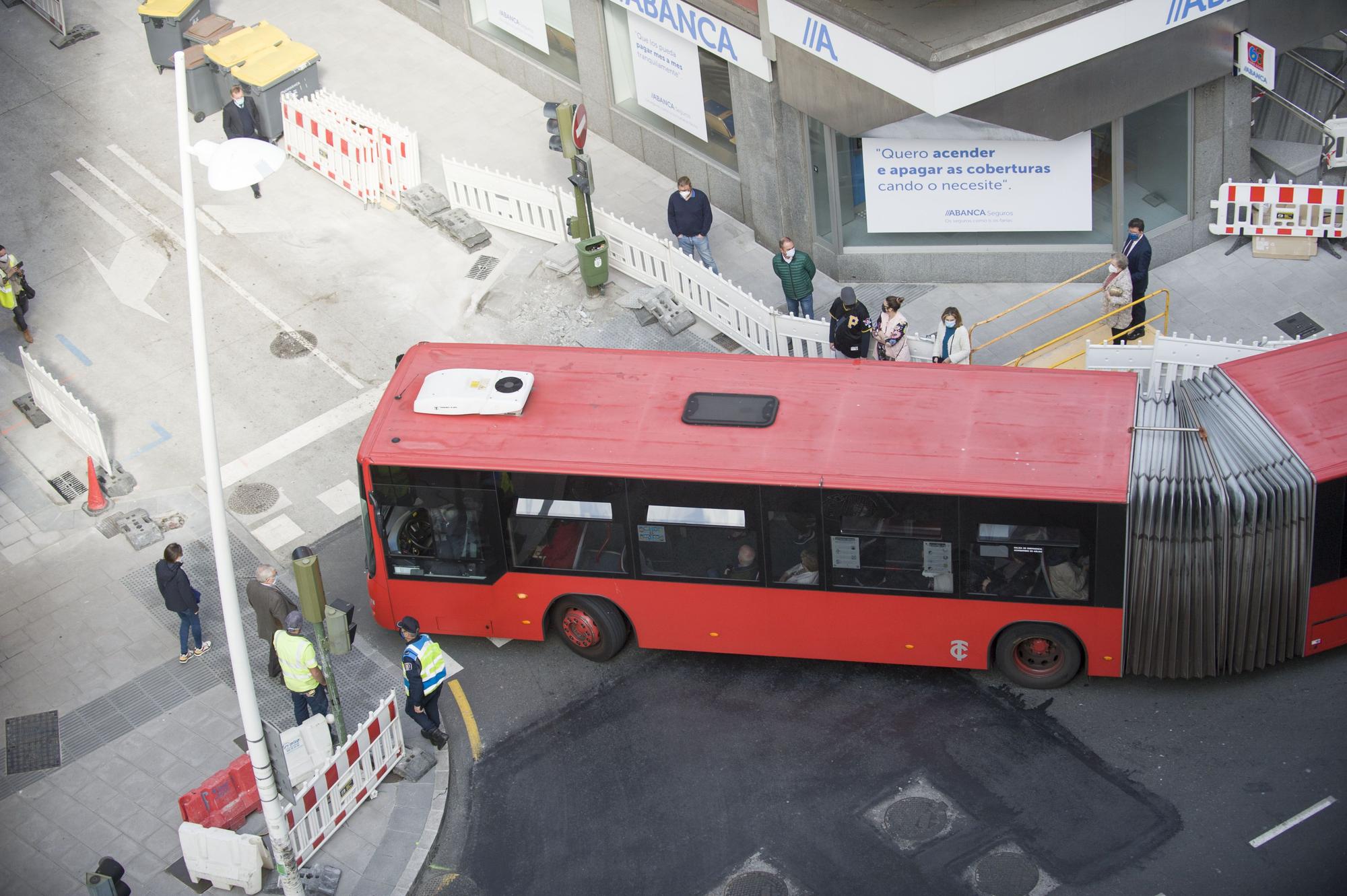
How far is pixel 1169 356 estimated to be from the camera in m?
18.0

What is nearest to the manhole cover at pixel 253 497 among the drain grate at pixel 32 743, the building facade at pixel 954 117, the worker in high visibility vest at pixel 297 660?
the drain grate at pixel 32 743

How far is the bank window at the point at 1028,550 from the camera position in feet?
47.7

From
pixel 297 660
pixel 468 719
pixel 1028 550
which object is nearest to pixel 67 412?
pixel 297 660

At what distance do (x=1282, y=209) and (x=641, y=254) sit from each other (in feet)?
28.0

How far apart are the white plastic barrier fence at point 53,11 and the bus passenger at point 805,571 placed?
66.8 feet

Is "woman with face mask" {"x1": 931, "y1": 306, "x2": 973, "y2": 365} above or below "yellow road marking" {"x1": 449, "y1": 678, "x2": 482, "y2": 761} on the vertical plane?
above

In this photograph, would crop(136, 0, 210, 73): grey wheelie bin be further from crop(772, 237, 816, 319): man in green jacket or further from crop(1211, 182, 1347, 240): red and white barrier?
crop(1211, 182, 1347, 240): red and white barrier

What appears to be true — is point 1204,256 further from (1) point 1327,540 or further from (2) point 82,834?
→ (2) point 82,834

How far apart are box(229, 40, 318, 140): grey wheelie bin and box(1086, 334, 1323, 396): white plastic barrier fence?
559 inches

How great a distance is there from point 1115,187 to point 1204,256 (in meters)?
1.70

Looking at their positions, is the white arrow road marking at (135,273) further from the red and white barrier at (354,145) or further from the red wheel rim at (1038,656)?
the red wheel rim at (1038,656)

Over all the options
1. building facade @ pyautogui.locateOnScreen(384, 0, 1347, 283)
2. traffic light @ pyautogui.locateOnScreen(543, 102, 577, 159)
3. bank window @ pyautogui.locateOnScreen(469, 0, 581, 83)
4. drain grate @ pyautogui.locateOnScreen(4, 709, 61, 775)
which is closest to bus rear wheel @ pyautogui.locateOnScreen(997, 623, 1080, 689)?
building facade @ pyautogui.locateOnScreen(384, 0, 1347, 283)

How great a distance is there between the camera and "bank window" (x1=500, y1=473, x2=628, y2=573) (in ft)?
51.1

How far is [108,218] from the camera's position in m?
24.7
